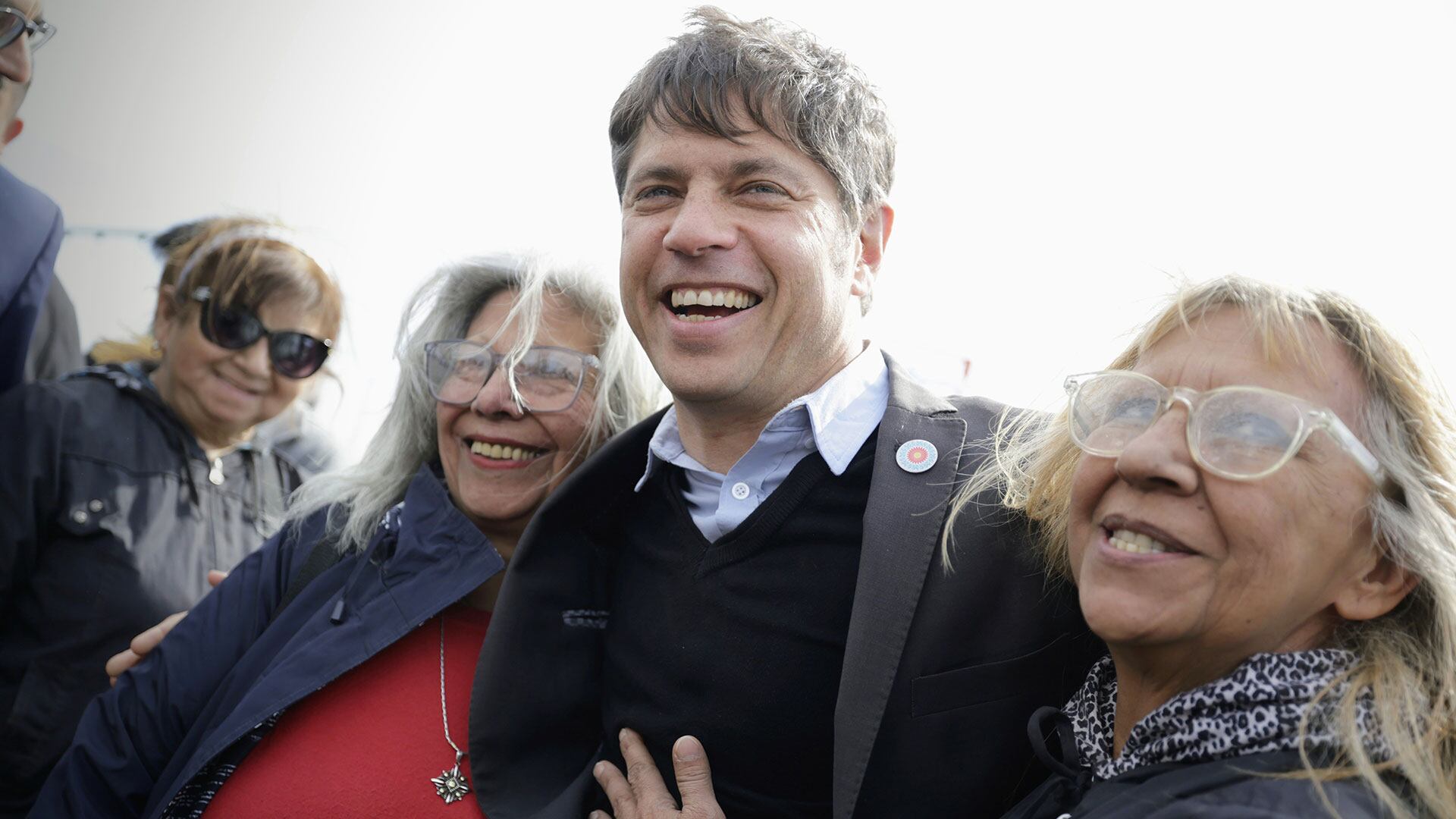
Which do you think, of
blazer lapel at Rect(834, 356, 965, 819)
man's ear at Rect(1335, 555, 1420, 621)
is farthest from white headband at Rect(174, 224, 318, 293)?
man's ear at Rect(1335, 555, 1420, 621)

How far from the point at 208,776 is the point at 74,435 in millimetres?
1324

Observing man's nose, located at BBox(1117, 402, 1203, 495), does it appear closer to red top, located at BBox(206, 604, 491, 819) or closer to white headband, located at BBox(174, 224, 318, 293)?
red top, located at BBox(206, 604, 491, 819)

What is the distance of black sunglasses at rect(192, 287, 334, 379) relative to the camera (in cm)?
370

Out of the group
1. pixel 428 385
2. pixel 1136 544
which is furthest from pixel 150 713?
pixel 1136 544

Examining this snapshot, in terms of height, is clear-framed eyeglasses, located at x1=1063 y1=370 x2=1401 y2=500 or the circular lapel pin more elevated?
clear-framed eyeglasses, located at x1=1063 y1=370 x2=1401 y2=500

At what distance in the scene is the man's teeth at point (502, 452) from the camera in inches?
120

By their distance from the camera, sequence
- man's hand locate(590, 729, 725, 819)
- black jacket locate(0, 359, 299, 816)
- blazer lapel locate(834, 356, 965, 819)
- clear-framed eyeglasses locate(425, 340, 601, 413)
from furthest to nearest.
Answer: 1. black jacket locate(0, 359, 299, 816)
2. clear-framed eyeglasses locate(425, 340, 601, 413)
3. man's hand locate(590, 729, 725, 819)
4. blazer lapel locate(834, 356, 965, 819)

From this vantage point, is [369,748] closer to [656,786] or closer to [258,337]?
[656,786]

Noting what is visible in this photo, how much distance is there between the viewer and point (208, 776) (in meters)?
2.66

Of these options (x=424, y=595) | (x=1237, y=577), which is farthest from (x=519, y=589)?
(x=1237, y=577)

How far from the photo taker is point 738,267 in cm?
249

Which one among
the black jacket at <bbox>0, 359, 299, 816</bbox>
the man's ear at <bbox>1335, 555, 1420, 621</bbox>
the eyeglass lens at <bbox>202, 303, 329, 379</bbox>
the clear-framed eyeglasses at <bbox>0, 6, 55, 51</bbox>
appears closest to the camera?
the man's ear at <bbox>1335, 555, 1420, 621</bbox>

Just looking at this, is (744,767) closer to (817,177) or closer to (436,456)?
(817,177)

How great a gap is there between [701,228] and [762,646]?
0.98 m
